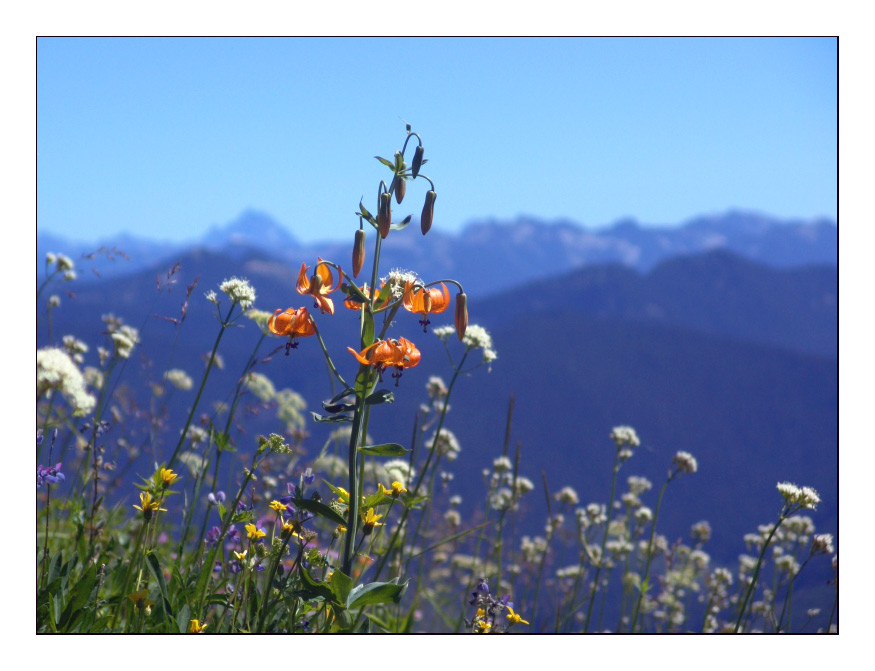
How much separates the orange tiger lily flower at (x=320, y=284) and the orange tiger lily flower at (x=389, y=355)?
0.65 ft

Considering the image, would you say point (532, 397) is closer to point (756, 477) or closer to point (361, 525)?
point (756, 477)

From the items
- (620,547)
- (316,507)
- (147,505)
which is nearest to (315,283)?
(316,507)

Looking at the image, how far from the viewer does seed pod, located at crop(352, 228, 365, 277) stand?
2.04 metres

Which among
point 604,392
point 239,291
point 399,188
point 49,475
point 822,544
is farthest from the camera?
point 604,392

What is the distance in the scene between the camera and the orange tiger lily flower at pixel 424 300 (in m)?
2.02

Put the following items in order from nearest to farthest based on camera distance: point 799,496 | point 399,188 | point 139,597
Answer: point 399,188 < point 139,597 < point 799,496

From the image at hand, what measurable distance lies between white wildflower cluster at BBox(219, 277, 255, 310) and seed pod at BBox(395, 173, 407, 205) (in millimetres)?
1011

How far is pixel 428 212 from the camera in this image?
2.07 metres

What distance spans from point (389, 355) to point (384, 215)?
1.30 feet

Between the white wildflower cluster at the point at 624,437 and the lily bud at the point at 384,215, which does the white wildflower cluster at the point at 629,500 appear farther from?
the lily bud at the point at 384,215

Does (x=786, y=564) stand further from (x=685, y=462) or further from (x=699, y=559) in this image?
(x=685, y=462)

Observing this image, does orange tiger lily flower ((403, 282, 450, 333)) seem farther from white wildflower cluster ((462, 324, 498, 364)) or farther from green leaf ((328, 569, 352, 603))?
white wildflower cluster ((462, 324, 498, 364))

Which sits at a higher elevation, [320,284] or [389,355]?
[320,284]

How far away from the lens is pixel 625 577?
14.0ft
